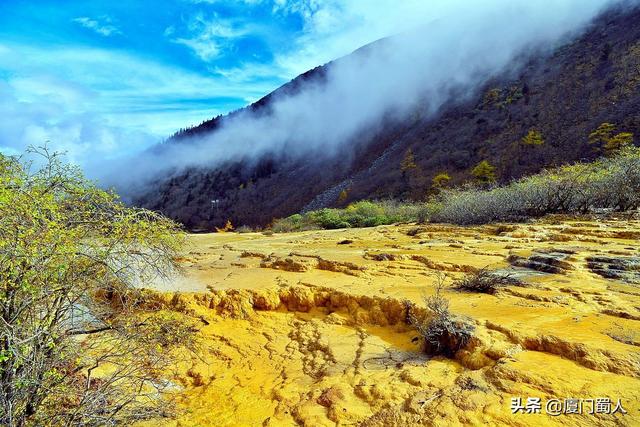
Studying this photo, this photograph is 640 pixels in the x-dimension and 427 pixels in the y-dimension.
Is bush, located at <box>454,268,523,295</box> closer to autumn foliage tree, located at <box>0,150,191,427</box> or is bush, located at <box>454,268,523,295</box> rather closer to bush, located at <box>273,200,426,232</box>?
autumn foliage tree, located at <box>0,150,191,427</box>

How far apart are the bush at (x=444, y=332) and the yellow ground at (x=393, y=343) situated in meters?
0.15

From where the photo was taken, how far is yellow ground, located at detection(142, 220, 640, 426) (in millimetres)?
3443

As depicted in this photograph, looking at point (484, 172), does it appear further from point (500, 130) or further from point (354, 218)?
point (354, 218)

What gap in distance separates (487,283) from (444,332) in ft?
6.50

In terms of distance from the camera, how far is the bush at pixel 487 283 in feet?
20.1

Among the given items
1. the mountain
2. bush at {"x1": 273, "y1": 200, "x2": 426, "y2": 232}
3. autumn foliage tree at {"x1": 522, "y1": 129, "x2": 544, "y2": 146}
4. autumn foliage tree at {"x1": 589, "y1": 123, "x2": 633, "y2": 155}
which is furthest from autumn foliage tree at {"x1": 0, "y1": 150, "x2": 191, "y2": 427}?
autumn foliage tree at {"x1": 522, "y1": 129, "x2": 544, "y2": 146}

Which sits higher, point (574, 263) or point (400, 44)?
point (400, 44)

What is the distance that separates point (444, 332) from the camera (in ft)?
15.1

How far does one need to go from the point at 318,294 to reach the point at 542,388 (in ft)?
13.8

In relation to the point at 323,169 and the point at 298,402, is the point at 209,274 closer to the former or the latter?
the point at 298,402

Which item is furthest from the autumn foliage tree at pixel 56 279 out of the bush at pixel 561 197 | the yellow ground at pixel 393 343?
the bush at pixel 561 197

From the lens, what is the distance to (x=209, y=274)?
8836 mm

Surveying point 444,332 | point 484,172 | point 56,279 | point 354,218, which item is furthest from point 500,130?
point 56,279

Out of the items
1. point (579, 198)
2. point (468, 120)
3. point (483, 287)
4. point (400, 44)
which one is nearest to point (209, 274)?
point (483, 287)
